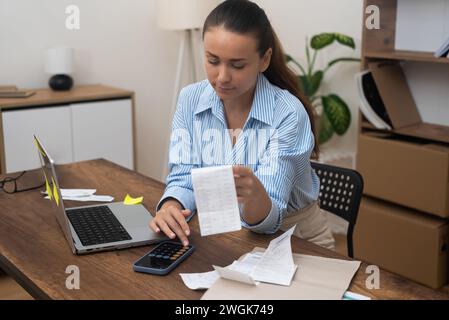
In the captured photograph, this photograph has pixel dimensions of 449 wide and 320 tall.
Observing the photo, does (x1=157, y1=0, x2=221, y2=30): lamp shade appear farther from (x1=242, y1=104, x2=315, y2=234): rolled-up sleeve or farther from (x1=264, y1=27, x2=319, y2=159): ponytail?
(x1=242, y1=104, x2=315, y2=234): rolled-up sleeve

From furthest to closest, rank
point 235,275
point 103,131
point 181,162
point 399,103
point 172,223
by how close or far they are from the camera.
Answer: point 103,131, point 399,103, point 181,162, point 172,223, point 235,275

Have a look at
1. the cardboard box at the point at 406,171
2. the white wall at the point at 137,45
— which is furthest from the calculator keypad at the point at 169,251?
the white wall at the point at 137,45

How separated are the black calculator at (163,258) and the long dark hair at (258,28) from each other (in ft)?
1.86

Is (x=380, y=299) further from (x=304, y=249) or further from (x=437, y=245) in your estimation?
(x=437, y=245)

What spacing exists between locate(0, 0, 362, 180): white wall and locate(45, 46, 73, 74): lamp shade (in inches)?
5.5

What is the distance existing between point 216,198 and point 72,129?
227 centimetres

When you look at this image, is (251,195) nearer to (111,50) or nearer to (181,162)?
(181,162)

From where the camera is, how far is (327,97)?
3.55 metres

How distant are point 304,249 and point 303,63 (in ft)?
9.09

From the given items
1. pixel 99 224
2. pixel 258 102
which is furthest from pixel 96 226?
pixel 258 102

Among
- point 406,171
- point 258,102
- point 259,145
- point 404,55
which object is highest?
point 404,55

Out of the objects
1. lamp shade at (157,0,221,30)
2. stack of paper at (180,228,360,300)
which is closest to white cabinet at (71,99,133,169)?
lamp shade at (157,0,221,30)

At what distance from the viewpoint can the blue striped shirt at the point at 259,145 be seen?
1.54m

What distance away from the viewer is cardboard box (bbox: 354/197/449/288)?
9.48ft
